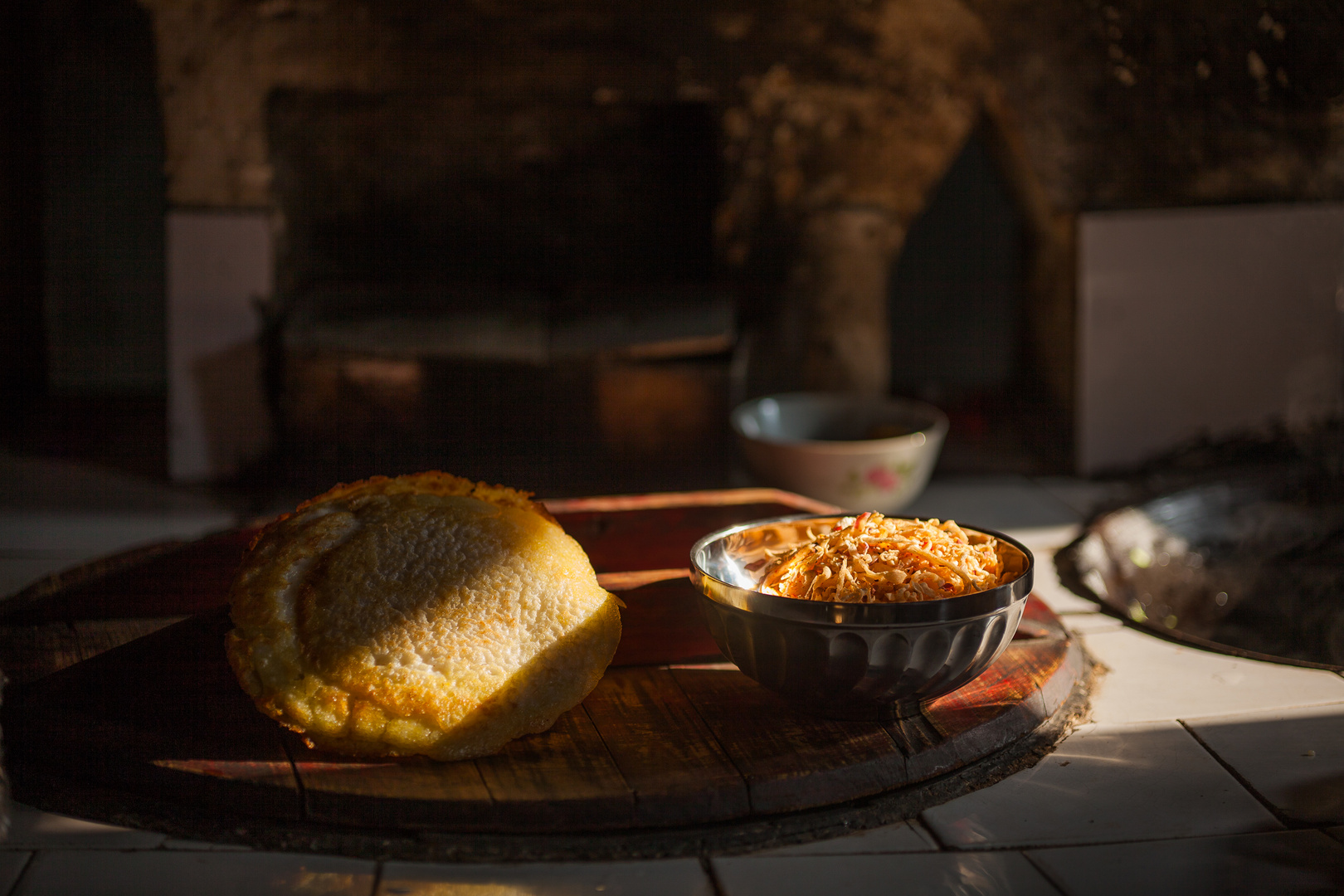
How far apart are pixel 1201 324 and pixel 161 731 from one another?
3152 millimetres

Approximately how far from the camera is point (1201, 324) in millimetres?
3387

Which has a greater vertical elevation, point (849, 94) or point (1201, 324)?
point (849, 94)

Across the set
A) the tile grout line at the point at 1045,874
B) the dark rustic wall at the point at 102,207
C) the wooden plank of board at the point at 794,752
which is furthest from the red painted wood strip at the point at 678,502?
the dark rustic wall at the point at 102,207

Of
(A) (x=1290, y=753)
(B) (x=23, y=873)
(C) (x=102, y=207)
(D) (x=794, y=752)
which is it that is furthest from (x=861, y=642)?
(C) (x=102, y=207)

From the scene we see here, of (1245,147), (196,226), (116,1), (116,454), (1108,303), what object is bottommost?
(116,454)

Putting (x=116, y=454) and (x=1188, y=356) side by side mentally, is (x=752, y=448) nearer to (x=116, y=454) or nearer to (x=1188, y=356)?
(x=1188, y=356)

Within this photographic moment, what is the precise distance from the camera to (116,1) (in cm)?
439

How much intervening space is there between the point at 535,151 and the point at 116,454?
66.6 inches

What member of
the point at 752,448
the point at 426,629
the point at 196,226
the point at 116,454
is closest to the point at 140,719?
the point at 426,629

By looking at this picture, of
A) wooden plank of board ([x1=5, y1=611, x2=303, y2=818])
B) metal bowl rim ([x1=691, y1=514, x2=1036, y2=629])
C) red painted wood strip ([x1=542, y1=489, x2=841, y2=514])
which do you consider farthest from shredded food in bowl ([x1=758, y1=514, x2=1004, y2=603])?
wooden plank of board ([x1=5, y1=611, x2=303, y2=818])

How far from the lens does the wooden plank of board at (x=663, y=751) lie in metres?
1.18

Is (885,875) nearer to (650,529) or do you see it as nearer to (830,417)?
(650,529)

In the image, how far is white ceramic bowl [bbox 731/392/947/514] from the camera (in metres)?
2.69

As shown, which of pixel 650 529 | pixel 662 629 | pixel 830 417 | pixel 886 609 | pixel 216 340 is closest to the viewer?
pixel 886 609
